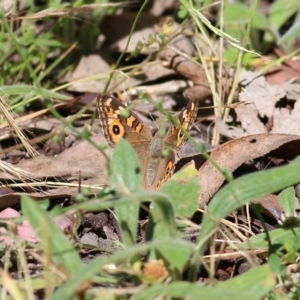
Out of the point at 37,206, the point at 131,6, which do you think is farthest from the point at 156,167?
the point at 131,6

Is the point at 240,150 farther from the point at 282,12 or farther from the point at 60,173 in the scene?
the point at 282,12

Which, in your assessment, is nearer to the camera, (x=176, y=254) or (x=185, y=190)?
(x=176, y=254)

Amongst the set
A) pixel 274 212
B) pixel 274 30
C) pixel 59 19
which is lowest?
pixel 274 212

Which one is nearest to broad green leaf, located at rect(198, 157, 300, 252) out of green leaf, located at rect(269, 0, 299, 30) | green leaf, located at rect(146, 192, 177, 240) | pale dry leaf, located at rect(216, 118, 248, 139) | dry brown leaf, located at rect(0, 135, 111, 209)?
green leaf, located at rect(146, 192, 177, 240)

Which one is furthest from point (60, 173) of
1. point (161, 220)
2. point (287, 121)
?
point (287, 121)

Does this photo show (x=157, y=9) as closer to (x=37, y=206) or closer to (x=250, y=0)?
(x=250, y=0)

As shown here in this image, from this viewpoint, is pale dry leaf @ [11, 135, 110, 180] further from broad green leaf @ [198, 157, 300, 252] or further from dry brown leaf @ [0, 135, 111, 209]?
→ broad green leaf @ [198, 157, 300, 252]

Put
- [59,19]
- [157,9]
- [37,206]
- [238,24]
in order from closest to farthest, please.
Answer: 1. [37,206]
2. [59,19]
3. [238,24]
4. [157,9]

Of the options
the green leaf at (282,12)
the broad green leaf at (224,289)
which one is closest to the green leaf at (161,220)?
the broad green leaf at (224,289)
